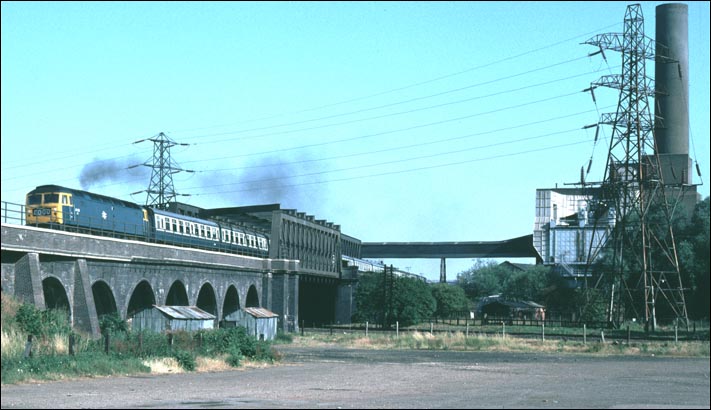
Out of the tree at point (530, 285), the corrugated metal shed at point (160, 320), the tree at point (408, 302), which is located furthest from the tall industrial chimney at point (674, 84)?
the corrugated metal shed at point (160, 320)

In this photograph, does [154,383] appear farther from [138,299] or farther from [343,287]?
[343,287]

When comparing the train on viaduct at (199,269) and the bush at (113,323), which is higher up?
the train on viaduct at (199,269)

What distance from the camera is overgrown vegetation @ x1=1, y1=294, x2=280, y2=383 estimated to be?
27.5 metres

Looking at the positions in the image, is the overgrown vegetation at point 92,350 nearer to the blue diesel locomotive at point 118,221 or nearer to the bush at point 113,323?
the bush at point 113,323

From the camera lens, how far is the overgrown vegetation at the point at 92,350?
90.1ft

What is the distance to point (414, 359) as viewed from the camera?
4638cm

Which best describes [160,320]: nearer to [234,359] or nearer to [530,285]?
[234,359]

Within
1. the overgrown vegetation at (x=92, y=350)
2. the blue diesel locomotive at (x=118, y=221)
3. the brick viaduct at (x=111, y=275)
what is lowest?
the overgrown vegetation at (x=92, y=350)

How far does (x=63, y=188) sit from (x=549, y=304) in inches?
3091

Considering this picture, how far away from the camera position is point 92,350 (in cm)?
3250

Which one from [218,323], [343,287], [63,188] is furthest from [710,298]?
[343,287]

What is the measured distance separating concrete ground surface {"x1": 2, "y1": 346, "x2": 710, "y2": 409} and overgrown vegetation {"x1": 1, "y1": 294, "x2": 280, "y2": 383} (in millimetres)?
937

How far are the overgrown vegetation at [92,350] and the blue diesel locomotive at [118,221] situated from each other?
7.05 m

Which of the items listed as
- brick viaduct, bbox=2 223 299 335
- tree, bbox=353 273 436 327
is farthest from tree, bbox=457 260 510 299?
brick viaduct, bbox=2 223 299 335
